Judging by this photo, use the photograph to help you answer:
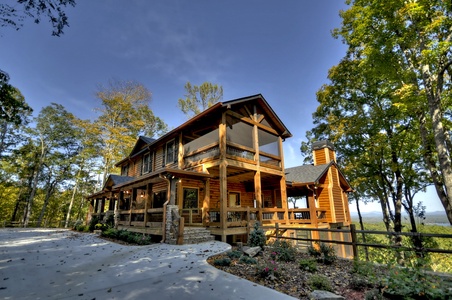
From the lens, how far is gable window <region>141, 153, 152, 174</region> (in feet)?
61.8

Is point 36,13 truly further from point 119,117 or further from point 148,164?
point 119,117

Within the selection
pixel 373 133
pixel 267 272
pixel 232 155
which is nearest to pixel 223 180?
pixel 232 155

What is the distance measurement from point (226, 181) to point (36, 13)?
928cm

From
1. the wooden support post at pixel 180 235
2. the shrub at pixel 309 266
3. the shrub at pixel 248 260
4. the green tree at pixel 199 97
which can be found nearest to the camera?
the shrub at pixel 309 266

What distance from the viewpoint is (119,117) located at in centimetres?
2669

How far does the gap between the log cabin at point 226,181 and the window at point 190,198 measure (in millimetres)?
54

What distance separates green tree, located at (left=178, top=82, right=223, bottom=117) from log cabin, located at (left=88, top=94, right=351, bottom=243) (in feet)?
28.4

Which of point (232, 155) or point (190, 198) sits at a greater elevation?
point (232, 155)

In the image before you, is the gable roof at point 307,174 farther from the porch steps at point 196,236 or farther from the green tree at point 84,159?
the green tree at point 84,159

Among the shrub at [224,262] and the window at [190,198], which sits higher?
the window at [190,198]

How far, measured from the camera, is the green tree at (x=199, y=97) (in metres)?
26.8

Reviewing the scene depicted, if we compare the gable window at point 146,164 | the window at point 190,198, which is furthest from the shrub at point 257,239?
the gable window at point 146,164

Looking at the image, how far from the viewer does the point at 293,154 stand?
28281mm

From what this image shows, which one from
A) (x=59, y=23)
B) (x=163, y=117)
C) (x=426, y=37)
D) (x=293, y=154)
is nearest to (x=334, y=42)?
(x=426, y=37)
